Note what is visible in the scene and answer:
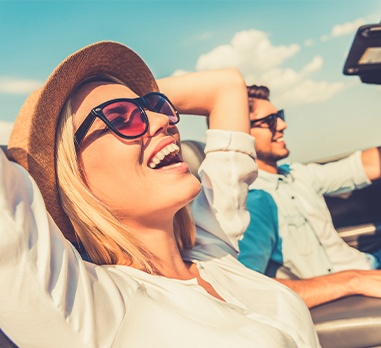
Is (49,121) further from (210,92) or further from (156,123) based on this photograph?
(210,92)

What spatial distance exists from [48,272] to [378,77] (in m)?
1.84

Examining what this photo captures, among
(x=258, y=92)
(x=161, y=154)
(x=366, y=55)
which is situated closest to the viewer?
(x=161, y=154)

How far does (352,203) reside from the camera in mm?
3215

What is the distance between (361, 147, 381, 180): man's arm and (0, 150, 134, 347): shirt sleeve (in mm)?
2393

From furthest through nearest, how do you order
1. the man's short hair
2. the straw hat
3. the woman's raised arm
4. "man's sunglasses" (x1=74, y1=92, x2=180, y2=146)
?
the man's short hair
the woman's raised arm
"man's sunglasses" (x1=74, y1=92, x2=180, y2=146)
the straw hat

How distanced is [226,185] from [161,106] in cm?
46

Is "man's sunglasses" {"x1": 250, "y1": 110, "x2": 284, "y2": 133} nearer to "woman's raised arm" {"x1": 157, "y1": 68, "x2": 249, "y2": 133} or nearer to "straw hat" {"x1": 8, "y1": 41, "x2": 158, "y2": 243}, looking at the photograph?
"woman's raised arm" {"x1": 157, "y1": 68, "x2": 249, "y2": 133}

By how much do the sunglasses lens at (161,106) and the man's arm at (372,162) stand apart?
179 cm

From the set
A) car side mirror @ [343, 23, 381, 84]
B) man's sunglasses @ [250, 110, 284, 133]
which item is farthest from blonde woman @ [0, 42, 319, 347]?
man's sunglasses @ [250, 110, 284, 133]

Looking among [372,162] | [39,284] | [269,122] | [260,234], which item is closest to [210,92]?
[260,234]

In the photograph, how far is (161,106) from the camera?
1618mm

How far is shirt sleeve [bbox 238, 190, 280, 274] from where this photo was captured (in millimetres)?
2205

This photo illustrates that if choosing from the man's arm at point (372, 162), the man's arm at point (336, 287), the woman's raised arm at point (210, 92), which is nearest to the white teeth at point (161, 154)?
the woman's raised arm at point (210, 92)

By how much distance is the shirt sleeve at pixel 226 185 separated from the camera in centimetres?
186
